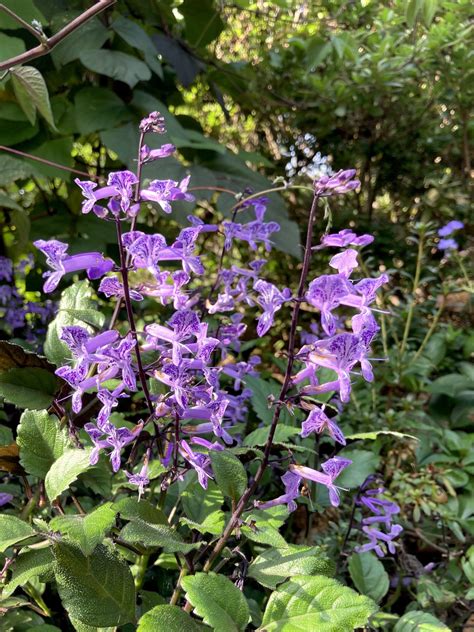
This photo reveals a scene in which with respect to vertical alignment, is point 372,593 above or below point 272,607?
below

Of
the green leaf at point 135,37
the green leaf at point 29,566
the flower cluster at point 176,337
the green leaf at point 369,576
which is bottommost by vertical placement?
the green leaf at point 369,576

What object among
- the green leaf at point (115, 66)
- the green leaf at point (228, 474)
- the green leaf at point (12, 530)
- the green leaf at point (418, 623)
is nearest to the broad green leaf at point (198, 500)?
the green leaf at point (228, 474)

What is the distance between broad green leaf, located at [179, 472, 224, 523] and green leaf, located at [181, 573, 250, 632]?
165 mm

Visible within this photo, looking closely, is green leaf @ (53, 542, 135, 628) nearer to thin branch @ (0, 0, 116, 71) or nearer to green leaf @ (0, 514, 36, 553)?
green leaf @ (0, 514, 36, 553)

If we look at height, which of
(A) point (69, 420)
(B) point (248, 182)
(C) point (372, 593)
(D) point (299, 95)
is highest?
(D) point (299, 95)

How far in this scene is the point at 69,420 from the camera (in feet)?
→ 2.74

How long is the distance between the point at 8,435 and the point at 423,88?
205cm

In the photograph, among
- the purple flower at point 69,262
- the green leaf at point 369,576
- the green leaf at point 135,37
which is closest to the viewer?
the purple flower at point 69,262

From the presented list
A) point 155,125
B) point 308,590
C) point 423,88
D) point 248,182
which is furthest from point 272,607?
point 423,88

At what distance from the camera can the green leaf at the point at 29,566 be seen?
68 centimetres

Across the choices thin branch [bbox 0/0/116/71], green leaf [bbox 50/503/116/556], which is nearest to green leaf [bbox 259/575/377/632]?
green leaf [bbox 50/503/116/556]

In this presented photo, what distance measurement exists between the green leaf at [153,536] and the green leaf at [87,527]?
0.02 m

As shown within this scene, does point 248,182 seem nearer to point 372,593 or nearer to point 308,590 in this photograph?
point 372,593

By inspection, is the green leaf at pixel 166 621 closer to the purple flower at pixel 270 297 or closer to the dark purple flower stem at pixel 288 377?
the dark purple flower stem at pixel 288 377
